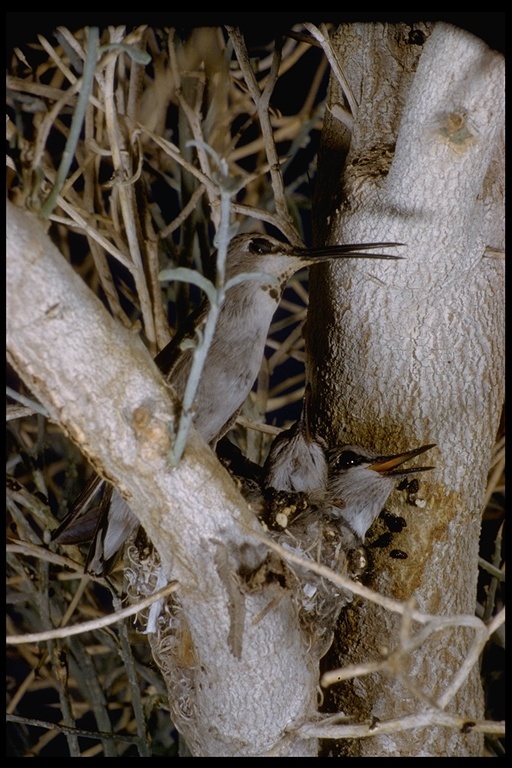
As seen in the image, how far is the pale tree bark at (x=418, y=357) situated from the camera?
1.34 meters

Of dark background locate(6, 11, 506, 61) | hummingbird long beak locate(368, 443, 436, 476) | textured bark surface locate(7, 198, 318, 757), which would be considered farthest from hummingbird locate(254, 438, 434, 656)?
dark background locate(6, 11, 506, 61)

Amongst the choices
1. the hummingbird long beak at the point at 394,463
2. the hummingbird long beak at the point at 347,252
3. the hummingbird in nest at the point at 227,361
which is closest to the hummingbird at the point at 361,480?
the hummingbird long beak at the point at 394,463

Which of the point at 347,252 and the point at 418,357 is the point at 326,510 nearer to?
the point at 418,357

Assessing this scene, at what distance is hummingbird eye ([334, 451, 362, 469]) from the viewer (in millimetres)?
1504

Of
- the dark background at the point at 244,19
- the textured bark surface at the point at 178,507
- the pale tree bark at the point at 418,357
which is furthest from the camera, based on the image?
the pale tree bark at the point at 418,357

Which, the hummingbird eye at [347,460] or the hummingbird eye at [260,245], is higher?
the hummingbird eye at [260,245]

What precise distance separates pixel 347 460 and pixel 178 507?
564 millimetres

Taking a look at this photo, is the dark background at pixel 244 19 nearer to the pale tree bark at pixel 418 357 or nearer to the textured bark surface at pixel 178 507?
the pale tree bark at pixel 418 357

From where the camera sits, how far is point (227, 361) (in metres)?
1.54

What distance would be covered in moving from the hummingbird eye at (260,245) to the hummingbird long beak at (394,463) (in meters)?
0.50

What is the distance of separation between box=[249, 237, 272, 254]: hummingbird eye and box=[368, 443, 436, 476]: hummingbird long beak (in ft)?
1.63

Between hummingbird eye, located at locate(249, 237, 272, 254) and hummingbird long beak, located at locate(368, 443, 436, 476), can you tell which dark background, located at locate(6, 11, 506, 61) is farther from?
hummingbird long beak, located at locate(368, 443, 436, 476)

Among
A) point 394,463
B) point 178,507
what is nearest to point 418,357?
point 394,463

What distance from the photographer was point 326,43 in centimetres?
137
